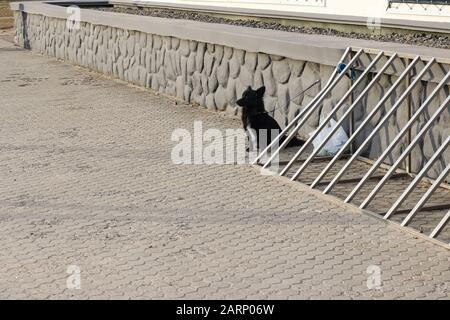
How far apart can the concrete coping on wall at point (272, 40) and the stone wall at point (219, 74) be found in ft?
0.35

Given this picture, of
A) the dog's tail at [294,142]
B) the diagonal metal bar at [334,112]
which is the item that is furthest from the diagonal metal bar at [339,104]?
the dog's tail at [294,142]

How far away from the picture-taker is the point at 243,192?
27.2 ft

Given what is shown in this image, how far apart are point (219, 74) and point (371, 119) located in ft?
11.3

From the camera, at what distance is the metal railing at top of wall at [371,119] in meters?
7.58

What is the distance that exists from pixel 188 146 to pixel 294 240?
3.60 metres

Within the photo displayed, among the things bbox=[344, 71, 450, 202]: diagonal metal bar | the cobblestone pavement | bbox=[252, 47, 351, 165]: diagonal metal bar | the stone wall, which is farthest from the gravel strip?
the cobblestone pavement

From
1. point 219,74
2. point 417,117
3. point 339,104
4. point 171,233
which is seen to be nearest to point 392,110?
point 417,117

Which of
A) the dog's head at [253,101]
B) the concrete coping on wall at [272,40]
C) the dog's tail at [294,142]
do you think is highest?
the concrete coping on wall at [272,40]

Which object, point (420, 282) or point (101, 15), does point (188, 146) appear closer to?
point (420, 282)

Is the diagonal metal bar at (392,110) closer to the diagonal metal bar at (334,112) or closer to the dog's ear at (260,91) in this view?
the diagonal metal bar at (334,112)

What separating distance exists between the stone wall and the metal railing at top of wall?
0.09 meters

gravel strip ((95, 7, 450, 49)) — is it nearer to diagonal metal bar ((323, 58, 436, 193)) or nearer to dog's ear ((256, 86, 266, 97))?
dog's ear ((256, 86, 266, 97))

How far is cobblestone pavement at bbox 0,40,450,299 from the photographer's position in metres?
5.96
